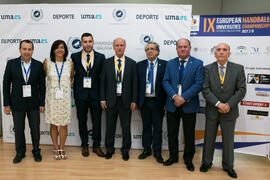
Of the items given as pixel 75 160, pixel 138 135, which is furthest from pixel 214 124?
pixel 75 160

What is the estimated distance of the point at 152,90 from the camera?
316cm

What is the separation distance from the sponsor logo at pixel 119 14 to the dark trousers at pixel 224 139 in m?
2.07

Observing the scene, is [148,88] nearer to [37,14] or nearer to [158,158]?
[158,158]

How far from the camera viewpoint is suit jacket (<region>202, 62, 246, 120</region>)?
2.70 metres

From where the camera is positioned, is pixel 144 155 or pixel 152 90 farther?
pixel 144 155

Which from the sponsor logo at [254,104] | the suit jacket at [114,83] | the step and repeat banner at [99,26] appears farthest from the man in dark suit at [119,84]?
the sponsor logo at [254,104]

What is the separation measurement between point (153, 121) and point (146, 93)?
17.1 inches

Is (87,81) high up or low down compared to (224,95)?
up

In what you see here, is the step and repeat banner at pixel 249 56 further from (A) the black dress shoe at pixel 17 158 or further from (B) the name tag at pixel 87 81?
(A) the black dress shoe at pixel 17 158

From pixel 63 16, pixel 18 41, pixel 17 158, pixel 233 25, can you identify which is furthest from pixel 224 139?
pixel 18 41

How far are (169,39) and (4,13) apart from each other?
2.81m

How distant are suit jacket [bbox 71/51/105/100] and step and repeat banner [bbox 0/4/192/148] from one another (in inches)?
18.1

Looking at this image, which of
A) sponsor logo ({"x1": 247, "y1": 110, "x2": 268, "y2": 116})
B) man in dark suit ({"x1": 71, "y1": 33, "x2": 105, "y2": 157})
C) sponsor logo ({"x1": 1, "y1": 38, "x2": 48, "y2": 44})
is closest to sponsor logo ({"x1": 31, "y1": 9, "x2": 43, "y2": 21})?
sponsor logo ({"x1": 1, "y1": 38, "x2": 48, "y2": 44})

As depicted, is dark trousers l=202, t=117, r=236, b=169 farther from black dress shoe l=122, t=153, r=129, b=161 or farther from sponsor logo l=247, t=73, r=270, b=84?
black dress shoe l=122, t=153, r=129, b=161
